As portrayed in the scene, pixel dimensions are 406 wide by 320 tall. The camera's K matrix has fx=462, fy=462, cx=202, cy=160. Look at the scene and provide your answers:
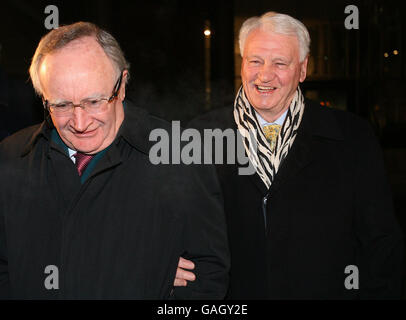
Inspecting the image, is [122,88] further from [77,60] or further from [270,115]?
[270,115]

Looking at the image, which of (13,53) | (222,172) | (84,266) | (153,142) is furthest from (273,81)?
(13,53)

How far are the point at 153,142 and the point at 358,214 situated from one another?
0.99 metres

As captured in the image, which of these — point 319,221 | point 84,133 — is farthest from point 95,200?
point 319,221

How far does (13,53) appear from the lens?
8.84 ft

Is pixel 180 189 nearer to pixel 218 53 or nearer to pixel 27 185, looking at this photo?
pixel 27 185

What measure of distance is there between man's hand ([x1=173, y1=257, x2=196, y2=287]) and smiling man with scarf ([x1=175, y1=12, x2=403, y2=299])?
0.34m

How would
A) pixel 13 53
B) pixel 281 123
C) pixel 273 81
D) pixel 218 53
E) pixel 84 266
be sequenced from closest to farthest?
pixel 84 266, pixel 273 81, pixel 281 123, pixel 13 53, pixel 218 53

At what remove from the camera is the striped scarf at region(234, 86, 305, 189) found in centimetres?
211

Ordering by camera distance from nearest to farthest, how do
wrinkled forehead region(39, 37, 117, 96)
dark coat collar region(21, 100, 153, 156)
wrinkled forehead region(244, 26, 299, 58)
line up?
wrinkled forehead region(39, 37, 117, 96)
dark coat collar region(21, 100, 153, 156)
wrinkled forehead region(244, 26, 299, 58)

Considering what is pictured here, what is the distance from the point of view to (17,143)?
75.5 inches

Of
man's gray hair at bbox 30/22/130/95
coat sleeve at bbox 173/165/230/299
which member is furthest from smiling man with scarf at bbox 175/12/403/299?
man's gray hair at bbox 30/22/130/95

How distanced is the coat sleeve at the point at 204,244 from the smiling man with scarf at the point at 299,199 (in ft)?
0.80

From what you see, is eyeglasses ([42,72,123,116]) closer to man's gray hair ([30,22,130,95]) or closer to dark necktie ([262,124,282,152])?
man's gray hair ([30,22,130,95])

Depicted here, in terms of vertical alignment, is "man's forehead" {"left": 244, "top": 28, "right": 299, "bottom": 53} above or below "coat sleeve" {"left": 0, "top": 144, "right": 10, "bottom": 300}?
above
